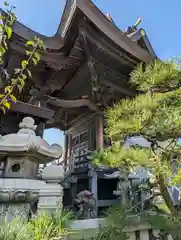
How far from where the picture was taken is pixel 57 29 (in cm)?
390

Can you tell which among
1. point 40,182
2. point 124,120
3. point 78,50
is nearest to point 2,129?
point 40,182

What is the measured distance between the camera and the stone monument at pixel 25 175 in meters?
1.75

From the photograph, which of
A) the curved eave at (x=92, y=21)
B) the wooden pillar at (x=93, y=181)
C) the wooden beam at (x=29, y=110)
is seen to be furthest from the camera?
the wooden pillar at (x=93, y=181)

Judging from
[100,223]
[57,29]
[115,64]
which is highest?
[57,29]

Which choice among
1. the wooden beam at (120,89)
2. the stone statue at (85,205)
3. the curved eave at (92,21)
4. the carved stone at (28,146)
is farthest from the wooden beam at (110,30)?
the stone statue at (85,205)

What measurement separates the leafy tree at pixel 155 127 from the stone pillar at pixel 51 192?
0.56 m

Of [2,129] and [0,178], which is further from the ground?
[2,129]

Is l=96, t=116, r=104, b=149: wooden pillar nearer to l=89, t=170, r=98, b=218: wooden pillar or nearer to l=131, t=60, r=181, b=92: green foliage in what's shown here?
l=89, t=170, r=98, b=218: wooden pillar

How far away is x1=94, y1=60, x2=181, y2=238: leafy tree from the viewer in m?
2.10

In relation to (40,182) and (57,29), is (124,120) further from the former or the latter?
(57,29)

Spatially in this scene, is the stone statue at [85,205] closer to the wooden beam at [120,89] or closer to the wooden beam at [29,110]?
the wooden beam at [29,110]

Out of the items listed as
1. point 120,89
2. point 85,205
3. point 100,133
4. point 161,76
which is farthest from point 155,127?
point 120,89

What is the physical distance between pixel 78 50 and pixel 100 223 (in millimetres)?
3183

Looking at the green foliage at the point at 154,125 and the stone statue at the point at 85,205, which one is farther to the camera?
the stone statue at the point at 85,205
